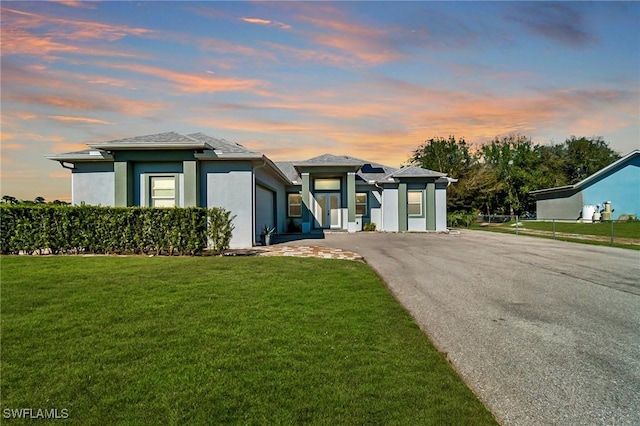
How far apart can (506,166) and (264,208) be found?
38.2 m

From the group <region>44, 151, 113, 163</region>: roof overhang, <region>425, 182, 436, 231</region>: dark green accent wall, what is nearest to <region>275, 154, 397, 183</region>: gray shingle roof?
<region>425, 182, 436, 231</region>: dark green accent wall

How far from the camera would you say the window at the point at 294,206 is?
2517 centimetres

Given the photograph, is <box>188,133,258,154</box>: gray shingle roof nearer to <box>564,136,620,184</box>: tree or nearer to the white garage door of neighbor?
the white garage door of neighbor

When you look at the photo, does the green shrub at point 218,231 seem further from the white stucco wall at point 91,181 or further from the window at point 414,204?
the window at point 414,204

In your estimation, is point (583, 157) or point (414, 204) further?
point (583, 157)

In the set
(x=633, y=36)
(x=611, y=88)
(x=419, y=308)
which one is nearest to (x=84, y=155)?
(x=419, y=308)

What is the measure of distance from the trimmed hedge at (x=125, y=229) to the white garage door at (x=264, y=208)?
15.1 feet

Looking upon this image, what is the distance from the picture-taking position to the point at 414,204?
936 inches

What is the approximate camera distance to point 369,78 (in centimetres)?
1412

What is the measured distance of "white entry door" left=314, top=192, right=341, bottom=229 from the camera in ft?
80.2

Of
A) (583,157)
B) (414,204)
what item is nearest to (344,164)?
(414,204)

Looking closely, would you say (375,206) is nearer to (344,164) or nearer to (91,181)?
(344,164)

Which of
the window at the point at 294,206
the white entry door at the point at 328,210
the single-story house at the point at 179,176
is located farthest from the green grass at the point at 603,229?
the single-story house at the point at 179,176

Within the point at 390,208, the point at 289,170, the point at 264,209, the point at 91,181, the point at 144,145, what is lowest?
the point at 264,209
